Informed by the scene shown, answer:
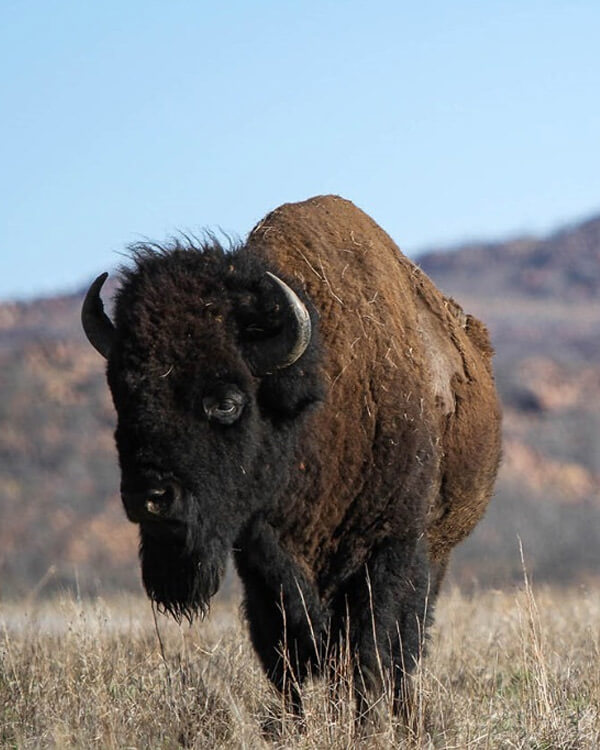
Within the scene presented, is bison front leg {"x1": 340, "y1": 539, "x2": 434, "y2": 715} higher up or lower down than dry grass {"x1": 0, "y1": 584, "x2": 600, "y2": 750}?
higher up

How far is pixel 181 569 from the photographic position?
20.9 feet

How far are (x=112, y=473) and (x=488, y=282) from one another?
35808mm

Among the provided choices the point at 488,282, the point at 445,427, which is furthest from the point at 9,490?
the point at 488,282

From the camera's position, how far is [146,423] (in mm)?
5852

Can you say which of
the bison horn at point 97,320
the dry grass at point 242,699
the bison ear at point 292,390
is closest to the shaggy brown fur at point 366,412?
the bison ear at point 292,390

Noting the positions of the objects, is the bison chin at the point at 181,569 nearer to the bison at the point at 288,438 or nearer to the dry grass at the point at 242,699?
the bison at the point at 288,438

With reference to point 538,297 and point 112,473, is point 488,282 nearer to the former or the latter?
point 538,297

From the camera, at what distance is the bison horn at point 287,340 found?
624cm

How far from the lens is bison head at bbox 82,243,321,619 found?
19.3ft

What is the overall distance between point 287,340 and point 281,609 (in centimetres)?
133

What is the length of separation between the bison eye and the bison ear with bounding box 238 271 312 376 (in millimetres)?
222

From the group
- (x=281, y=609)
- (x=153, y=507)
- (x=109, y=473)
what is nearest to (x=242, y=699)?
(x=281, y=609)

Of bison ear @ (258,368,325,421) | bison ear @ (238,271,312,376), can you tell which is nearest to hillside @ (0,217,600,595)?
bison ear @ (258,368,325,421)

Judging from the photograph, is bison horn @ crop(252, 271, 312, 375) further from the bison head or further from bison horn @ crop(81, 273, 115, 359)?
bison horn @ crop(81, 273, 115, 359)
